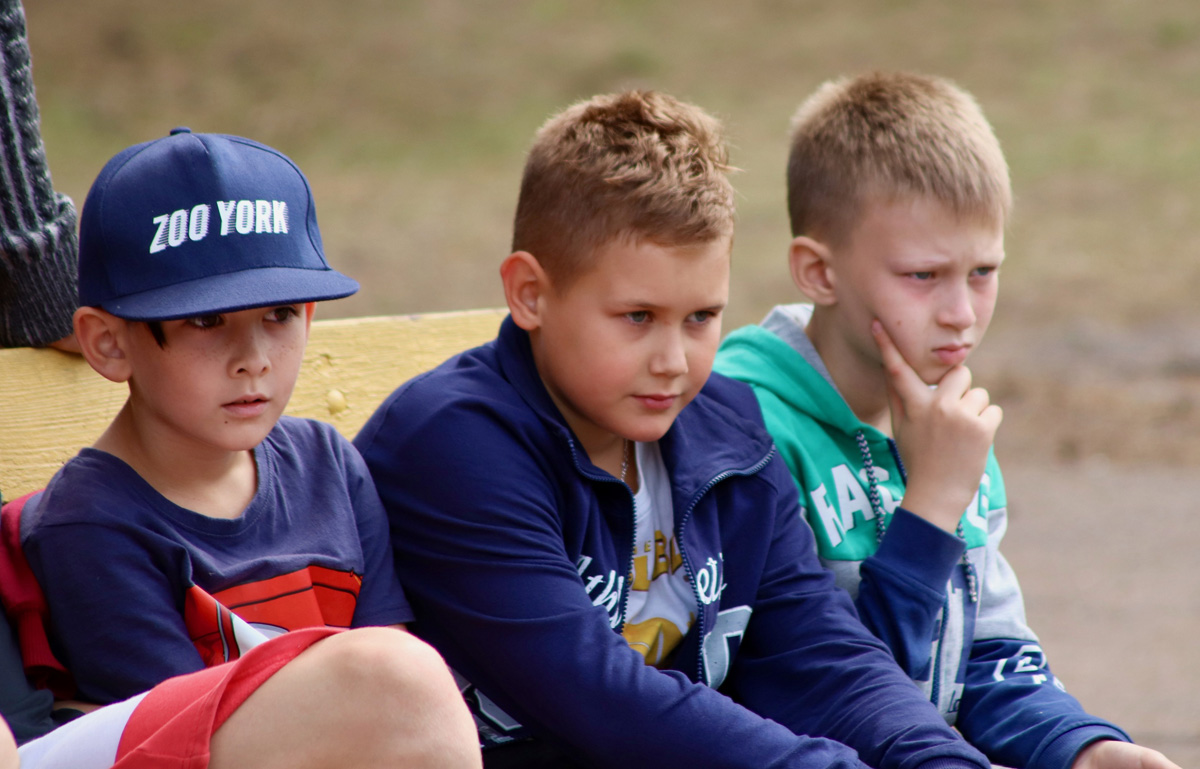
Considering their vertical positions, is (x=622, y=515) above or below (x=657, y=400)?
below

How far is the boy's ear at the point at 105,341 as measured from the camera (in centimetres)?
167

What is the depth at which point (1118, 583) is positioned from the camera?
485 cm

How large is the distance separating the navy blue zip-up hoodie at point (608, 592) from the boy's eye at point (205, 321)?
1.09 ft

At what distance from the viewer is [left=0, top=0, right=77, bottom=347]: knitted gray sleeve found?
195 centimetres

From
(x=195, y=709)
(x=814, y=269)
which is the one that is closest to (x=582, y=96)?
(x=814, y=269)

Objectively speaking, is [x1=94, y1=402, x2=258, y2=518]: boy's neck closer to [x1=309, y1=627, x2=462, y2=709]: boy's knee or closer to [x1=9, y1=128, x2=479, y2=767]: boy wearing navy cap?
[x1=9, y1=128, x2=479, y2=767]: boy wearing navy cap

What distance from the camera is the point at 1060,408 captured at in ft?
21.7

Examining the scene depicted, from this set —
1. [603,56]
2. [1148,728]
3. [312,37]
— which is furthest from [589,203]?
[312,37]

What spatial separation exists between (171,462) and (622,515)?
659 millimetres

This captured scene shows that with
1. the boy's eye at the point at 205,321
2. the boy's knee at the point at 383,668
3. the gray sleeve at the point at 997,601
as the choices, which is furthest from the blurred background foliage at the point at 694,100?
the boy's knee at the point at 383,668

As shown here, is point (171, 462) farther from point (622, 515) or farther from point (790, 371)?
point (790, 371)

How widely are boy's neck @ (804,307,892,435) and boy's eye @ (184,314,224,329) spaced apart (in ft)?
3.97

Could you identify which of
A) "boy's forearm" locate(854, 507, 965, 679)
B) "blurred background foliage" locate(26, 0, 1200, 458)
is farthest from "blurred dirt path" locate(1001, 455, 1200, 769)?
"boy's forearm" locate(854, 507, 965, 679)

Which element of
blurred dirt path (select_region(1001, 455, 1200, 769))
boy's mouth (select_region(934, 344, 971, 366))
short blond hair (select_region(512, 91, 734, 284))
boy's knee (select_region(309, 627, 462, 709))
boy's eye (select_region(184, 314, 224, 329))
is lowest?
blurred dirt path (select_region(1001, 455, 1200, 769))
